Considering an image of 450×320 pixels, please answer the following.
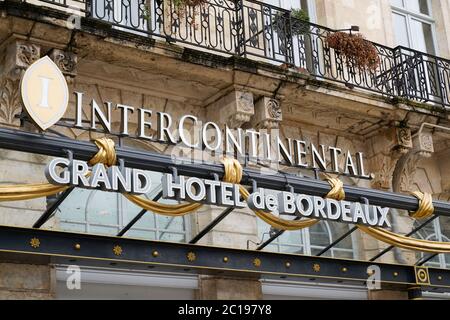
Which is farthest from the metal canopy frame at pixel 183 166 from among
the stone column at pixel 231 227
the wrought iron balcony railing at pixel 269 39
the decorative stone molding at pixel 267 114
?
the wrought iron balcony railing at pixel 269 39

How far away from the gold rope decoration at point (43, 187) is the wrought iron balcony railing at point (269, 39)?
81.5 inches

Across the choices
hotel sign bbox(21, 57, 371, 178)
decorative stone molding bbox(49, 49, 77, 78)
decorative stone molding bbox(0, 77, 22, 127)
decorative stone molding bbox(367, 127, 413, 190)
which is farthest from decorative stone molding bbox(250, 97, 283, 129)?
decorative stone molding bbox(0, 77, 22, 127)

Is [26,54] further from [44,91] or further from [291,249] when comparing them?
[291,249]

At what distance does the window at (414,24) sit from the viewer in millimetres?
13164

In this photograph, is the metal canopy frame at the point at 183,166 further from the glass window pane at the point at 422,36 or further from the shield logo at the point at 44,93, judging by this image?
the glass window pane at the point at 422,36

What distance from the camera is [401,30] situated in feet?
43.2

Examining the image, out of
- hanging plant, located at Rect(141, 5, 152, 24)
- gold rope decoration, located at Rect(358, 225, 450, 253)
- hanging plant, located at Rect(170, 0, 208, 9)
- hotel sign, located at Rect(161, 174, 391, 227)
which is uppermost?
hanging plant, located at Rect(170, 0, 208, 9)

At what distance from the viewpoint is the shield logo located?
7258 mm

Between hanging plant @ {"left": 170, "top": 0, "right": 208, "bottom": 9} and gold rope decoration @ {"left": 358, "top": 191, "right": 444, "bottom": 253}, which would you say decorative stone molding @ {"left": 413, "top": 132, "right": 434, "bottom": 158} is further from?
hanging plant @ {"left": 170, "top": 0, "right": 208, "bottom": 9}

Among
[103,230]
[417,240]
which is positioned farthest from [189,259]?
[417,240]

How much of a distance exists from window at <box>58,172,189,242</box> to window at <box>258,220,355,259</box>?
50.5 inches

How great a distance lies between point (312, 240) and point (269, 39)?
8.86ft
